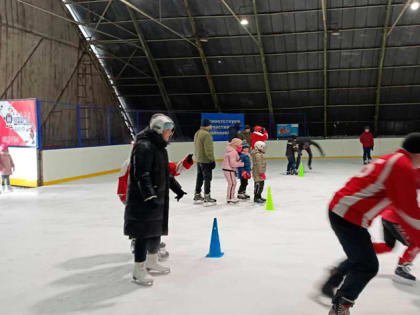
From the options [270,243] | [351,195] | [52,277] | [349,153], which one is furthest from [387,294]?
[349,153]

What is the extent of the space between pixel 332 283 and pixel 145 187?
173 centimetres

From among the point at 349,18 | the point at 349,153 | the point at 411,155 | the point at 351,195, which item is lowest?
the point at 349,153

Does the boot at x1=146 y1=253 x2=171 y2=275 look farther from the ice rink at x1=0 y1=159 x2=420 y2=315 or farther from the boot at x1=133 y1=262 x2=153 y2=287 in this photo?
the boot at x1=133 y1=262 x2=153 y2=287

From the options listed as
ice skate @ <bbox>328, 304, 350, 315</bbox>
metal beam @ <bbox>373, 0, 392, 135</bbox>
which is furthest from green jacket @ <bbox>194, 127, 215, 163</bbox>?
metal beam @ <bbox>373, 0, 392, 135</bbox>

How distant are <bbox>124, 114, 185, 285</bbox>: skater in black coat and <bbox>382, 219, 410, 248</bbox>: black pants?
1.99m

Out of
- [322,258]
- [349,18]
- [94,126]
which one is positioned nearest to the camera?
[322,258]

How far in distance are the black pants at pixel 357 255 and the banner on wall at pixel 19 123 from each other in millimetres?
9365

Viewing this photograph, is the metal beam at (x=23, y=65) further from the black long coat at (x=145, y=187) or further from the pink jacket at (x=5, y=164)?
the black long coat at (x=145, y=187)

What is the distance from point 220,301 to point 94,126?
1605 cm

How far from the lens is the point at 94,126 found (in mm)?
18375

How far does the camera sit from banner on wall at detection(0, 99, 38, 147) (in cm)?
1051

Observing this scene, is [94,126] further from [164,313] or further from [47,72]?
[164,313]

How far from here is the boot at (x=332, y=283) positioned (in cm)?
331

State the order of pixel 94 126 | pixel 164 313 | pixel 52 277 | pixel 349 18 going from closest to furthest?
pixel 164 313, pixel 52 277, pixel 349 18, pixel 94 126
